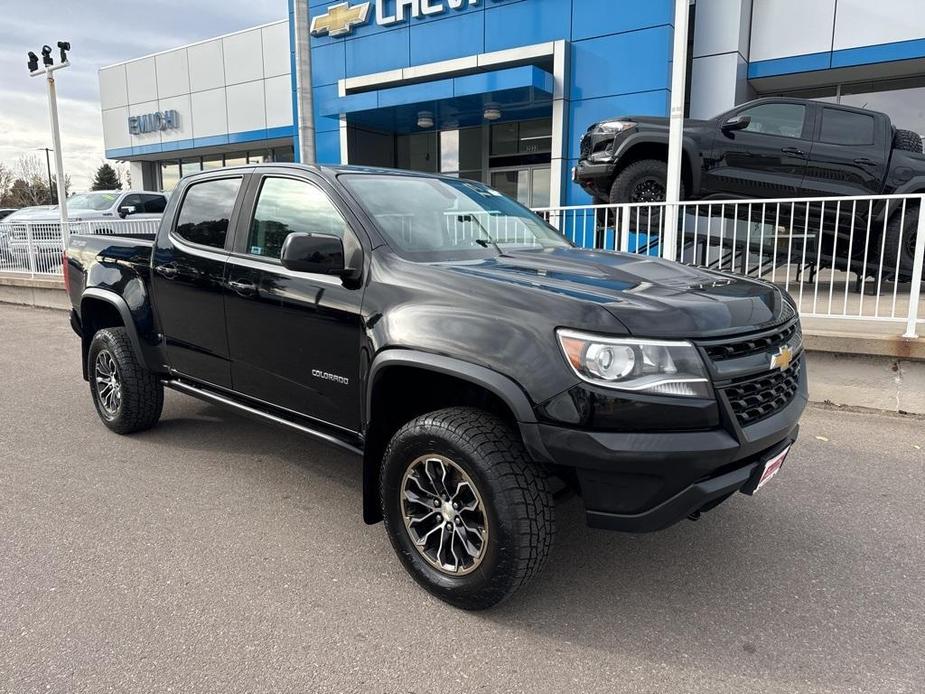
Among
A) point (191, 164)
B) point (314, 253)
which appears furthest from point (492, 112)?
point (191, 164)

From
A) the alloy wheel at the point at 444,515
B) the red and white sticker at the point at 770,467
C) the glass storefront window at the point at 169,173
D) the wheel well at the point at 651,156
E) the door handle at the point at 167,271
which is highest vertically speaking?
the glass storefront window at the point at 169,173

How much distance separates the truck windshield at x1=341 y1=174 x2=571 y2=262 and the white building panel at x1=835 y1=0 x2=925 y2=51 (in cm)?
1140

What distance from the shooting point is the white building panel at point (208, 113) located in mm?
21359

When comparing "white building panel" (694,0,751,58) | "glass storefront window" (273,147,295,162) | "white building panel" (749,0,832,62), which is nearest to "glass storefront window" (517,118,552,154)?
"white building panel" (694,0,751,58)

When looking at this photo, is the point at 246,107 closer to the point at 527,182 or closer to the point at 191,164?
the point at 191,164

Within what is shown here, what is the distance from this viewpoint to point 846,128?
7.61m

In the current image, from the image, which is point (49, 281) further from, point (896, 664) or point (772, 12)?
point (772, 12)

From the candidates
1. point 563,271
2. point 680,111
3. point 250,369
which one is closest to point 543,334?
point 563,271

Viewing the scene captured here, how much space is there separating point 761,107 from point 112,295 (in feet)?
23.9

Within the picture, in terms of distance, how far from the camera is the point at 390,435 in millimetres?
2975

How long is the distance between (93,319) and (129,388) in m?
0.85

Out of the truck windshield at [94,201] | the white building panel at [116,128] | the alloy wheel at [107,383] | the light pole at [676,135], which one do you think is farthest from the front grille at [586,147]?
the white building panel at [116,128]

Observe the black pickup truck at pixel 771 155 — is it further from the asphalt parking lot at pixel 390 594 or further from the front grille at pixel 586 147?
the asphalt parking lot at pixel 390 594

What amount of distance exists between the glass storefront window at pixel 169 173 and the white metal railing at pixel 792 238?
73.4 feet
